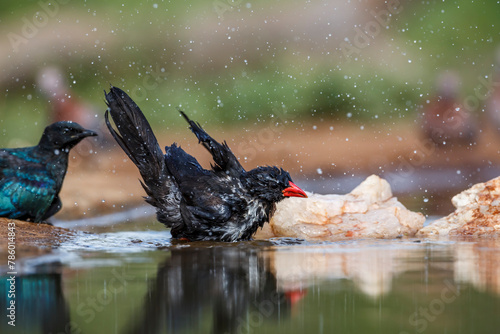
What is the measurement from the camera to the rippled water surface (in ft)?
9.95

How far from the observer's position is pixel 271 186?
236 inches

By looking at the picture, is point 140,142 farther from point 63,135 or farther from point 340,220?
point 340,220

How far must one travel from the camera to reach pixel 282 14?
1279 centimetres

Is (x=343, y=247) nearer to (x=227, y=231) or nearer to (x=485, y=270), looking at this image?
(x=227, y=231)

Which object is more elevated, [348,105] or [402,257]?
[348,105]

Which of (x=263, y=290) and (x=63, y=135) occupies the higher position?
(x=63, y=135)

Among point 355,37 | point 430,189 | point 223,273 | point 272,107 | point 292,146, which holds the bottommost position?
point 223,273

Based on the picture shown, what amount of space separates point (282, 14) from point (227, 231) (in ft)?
25.1

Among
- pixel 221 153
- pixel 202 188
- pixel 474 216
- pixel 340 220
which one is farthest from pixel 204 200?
pixel 474 216

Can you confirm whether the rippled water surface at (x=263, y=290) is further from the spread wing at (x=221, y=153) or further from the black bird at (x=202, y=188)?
the spread wing at (x=221, y=153)

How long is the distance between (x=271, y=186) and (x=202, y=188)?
1.97ft

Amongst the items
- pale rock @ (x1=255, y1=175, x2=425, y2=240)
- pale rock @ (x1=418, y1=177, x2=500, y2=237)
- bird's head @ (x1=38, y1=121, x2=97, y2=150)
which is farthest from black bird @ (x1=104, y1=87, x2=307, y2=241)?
pale rock @ (x1=418, y1=177, x2=500, y2=237)

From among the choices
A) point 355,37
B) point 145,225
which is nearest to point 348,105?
point 355,37

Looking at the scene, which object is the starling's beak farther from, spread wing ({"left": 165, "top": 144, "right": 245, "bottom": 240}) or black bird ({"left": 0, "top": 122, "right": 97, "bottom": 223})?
black bird ({"left": 0, "top": 122, "right": 97, "bottom": 223})
